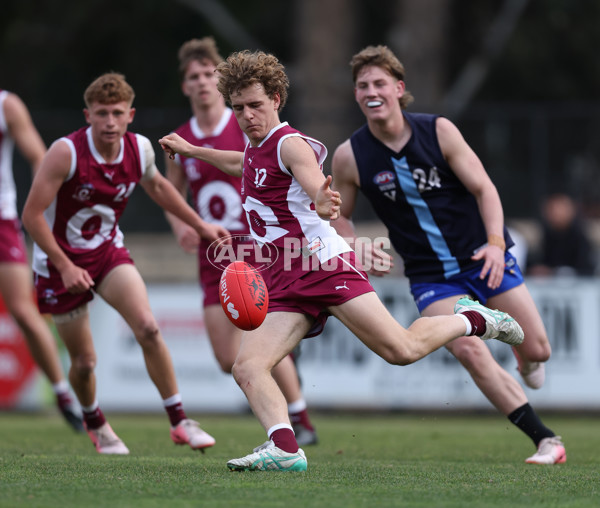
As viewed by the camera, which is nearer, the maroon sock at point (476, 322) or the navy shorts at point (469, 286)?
the maroon sock at point (476, 322)

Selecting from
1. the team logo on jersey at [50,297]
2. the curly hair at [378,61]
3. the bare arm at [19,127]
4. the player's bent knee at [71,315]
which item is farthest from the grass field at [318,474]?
the curly hair at [378,61]

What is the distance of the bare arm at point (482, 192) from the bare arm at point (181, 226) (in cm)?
192

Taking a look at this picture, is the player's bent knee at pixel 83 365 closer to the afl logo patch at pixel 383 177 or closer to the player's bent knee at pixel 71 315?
the player's bent knee at pixel 71 315

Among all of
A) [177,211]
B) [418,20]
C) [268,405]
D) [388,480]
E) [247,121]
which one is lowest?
[388,480]

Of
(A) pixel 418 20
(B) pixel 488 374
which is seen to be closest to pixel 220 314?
(B) pixel 488 374

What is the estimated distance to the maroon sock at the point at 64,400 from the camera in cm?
796

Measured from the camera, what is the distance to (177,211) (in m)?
6.45

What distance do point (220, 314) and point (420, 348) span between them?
236 cm

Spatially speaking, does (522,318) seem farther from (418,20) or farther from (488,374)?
(418,20)

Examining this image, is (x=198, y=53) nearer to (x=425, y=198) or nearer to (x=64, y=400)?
(x=425, y=198)

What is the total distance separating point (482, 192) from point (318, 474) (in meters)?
2.02

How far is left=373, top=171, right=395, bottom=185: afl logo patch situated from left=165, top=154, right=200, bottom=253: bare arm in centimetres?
145

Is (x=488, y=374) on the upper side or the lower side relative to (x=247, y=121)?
lower

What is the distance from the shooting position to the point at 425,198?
20.2ft
